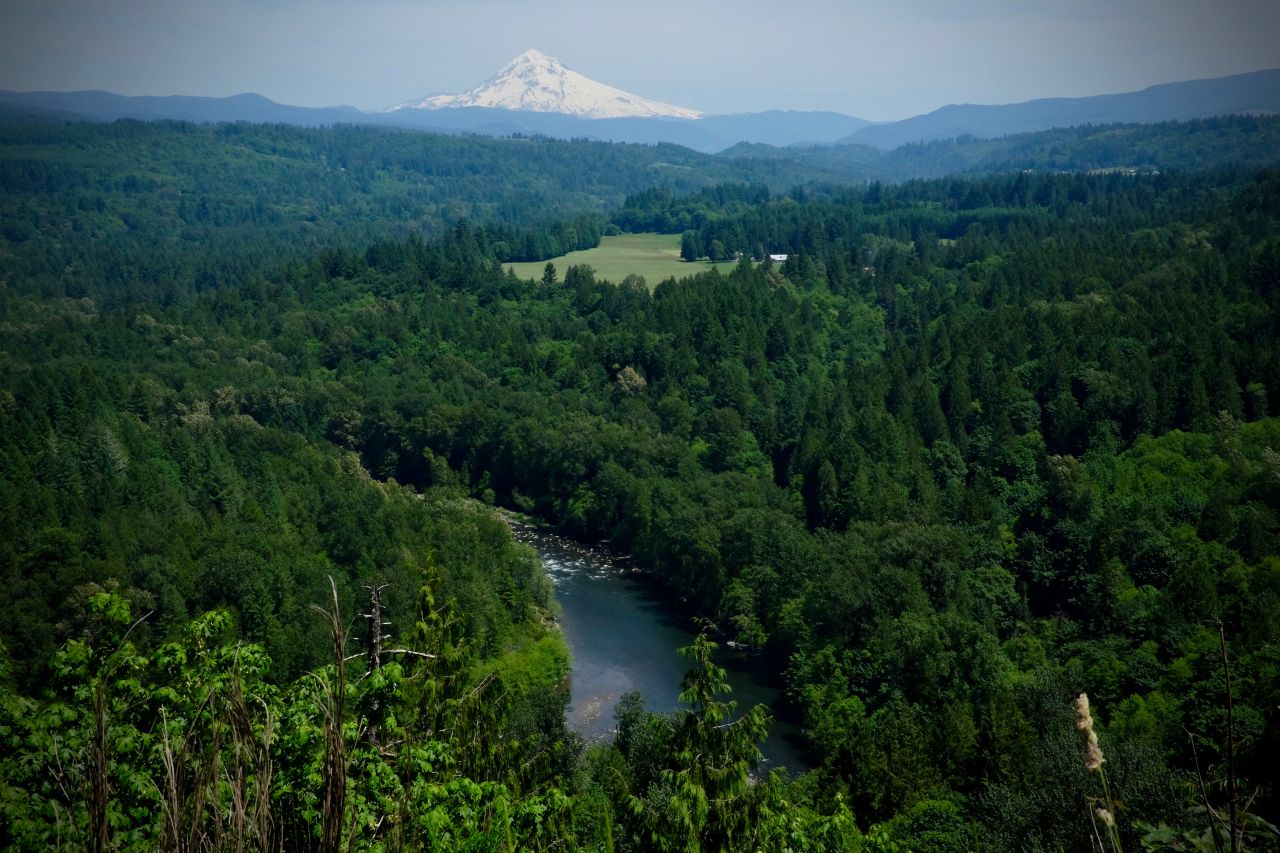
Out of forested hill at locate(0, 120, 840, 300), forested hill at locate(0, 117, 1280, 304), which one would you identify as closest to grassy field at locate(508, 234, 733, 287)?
forested hill at locate(0, 117, 1280, 304)

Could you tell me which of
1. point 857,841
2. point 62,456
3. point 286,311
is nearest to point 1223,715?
point 857,841

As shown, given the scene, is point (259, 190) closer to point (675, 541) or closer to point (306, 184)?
point (306, 184)

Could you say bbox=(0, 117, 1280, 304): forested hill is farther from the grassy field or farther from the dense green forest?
the dense green forest

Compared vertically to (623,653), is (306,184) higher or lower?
higher

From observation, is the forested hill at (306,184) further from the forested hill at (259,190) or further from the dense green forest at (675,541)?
the dense green forest at (675,541)

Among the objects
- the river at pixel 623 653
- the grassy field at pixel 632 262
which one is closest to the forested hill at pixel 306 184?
→ the grassy field at pixel 632 262

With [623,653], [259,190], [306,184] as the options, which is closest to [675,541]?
[623,653]

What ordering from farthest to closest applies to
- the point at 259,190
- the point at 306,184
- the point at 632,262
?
the point at 306,184 → the point at 259,190 → the point at 632,262
